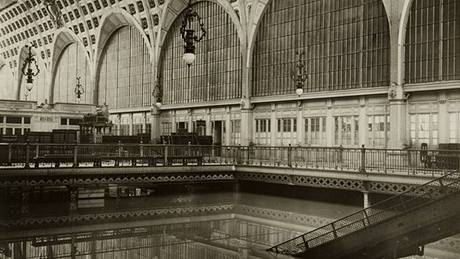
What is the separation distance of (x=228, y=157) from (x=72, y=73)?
94.2 ft

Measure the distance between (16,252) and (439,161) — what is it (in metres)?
13.4

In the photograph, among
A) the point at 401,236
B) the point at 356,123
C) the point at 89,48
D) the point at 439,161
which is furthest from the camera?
the point at 89,48

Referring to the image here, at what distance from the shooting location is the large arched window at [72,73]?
149 feet

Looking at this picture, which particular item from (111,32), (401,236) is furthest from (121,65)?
(401,236)

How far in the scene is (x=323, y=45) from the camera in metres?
25.4

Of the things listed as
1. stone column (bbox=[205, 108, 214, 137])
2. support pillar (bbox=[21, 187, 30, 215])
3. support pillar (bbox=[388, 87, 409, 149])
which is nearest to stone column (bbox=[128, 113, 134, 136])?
stone column (bbox=[205, 108, 214, 137])

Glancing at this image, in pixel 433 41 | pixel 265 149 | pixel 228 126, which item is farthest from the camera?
pixel 228 126

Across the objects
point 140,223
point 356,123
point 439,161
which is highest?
point 356,123

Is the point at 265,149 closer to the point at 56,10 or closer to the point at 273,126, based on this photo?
the point at 273,126

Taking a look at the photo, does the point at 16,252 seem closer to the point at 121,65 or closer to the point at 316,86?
the point at 316,86

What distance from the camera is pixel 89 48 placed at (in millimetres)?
44031

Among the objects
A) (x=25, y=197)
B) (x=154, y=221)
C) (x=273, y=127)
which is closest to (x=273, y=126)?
(x=273, y=127)

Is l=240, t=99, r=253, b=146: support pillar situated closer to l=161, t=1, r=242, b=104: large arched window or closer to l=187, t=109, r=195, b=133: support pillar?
l=161, t=1, r=242, b=104: large arched window

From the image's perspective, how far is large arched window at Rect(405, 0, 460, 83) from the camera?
20141 mm
